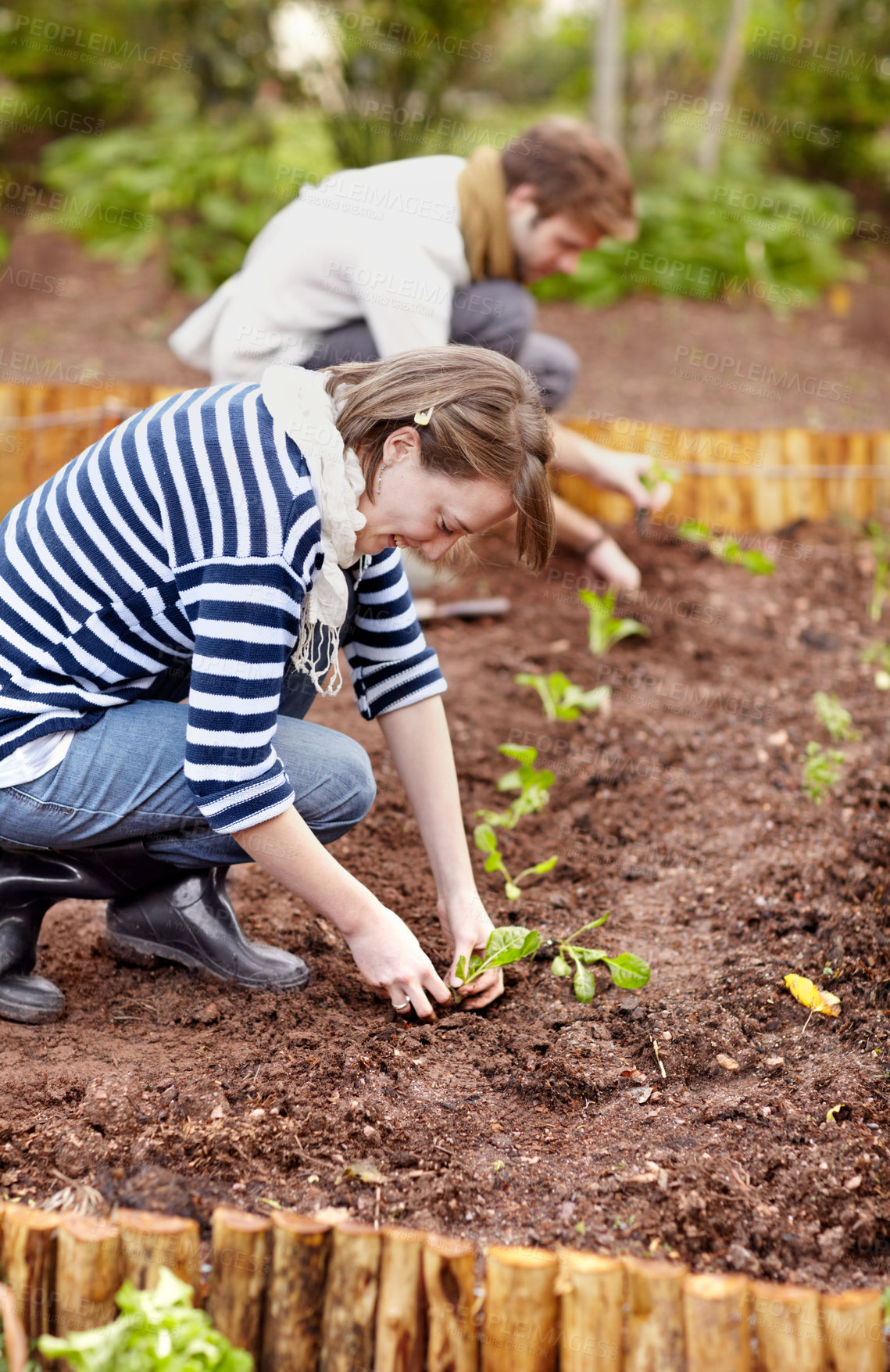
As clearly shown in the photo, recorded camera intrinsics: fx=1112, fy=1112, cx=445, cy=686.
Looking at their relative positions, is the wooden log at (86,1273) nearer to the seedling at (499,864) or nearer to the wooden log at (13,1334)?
the wooden log at (13,1334)

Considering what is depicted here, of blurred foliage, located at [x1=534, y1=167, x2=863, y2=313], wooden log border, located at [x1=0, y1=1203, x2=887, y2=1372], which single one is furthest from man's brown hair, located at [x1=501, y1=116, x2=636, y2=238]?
blurred foliage, located at [x1=534, y1=167, x2=863, y2=313]

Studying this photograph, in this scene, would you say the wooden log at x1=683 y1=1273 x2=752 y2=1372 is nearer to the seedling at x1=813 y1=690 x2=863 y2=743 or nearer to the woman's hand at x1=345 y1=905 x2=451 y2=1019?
the woman's hand at x1=345 y1=905 x2=451 y2=1019

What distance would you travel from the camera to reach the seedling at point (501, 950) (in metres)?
1.92

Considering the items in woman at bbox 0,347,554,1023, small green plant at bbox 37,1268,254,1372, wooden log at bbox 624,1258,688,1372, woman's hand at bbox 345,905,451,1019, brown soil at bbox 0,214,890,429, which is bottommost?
brown soil at bbox 0,214,890,429

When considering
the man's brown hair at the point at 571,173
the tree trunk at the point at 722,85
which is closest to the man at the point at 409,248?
the man's brown hair at the point at 571,173

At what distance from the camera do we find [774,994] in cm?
208

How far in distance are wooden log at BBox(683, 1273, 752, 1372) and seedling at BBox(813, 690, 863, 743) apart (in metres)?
2.03

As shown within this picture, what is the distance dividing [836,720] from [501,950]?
1490 mm

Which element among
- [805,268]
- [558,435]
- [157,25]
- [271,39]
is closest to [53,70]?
[157,25]

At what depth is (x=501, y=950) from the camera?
1.96 metres

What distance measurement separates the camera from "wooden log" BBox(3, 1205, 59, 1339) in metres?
1.28

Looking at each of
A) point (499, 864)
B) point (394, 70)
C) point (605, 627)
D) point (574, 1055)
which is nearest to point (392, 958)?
point (574, 1055)

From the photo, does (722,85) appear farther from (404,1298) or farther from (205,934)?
(404,1298)

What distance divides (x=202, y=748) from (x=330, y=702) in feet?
5.69
